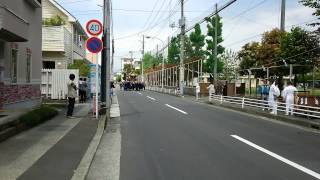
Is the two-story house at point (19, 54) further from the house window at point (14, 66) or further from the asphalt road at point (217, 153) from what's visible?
the asphalt road at point (217, 153)

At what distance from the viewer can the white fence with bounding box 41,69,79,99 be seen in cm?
3275

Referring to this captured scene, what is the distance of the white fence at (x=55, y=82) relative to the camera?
107 ft

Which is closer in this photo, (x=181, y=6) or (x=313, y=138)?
(x=313, y=138)

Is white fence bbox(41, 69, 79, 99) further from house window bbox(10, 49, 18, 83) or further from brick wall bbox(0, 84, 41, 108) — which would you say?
house window bbox(10, 49, 18, 83)

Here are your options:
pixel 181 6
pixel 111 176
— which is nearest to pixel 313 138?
pixel 111 176

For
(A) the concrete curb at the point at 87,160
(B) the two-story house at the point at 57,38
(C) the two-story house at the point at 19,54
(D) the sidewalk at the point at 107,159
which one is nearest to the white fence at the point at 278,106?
(D) the sidewalk at the point at 107,159

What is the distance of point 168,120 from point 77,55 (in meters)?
31.7

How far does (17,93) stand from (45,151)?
418 inches

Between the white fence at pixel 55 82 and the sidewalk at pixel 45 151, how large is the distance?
1627 centimetres

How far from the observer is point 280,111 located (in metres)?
24.0

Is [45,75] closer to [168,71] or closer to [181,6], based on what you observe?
[181,6]

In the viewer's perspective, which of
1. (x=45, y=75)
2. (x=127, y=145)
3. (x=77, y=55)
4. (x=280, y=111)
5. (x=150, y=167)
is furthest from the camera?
(x=77, y=55)

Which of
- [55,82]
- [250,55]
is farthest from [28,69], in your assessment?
[250,55]

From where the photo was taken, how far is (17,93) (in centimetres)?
2095
